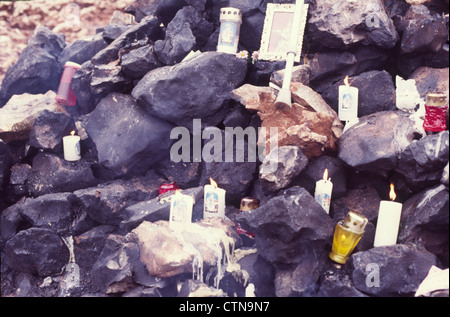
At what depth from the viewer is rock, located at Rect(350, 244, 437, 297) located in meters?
2.47

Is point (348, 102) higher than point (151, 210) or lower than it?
higher

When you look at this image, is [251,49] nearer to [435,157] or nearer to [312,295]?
[435,157]

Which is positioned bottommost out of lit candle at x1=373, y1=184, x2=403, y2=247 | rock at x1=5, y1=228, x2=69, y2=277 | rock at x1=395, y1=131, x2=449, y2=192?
rock at x1=5, y1=228, x2=69, y2=277

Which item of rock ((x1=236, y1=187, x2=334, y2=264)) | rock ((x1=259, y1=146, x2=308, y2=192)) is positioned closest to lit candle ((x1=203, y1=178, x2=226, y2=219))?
rock ((x1=259, y1=146, x2=308, y2=192))

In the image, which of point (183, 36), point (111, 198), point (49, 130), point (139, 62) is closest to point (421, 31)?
point (183, 36)

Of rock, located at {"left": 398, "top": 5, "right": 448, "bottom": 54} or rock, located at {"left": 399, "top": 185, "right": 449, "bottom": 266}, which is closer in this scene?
rock, located at {"left": 399, "top": 185, "right": 449, "bottom": 266}

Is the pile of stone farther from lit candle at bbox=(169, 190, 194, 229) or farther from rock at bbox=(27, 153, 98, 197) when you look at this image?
lit candle at bbox=(169, 190, 194, 229)

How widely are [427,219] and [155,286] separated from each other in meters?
1.73

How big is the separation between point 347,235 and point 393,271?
34cm

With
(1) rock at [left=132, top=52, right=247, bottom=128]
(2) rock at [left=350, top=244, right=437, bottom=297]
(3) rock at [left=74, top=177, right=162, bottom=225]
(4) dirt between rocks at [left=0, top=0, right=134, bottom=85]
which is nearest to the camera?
(2) rock at [left=350, top=244, right=437, bottom=297]

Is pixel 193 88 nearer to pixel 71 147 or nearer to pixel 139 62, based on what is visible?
pixel 139 62

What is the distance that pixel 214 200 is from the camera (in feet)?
10.6

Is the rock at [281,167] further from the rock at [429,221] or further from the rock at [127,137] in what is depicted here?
the rock at [127,137]

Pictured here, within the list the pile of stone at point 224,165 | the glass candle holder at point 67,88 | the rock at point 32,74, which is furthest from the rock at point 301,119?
the rock at point 32,74
